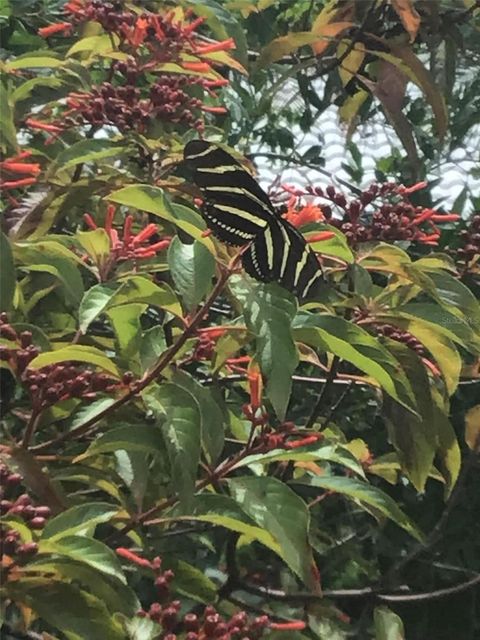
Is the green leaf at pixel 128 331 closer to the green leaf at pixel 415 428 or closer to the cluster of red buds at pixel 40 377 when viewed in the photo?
the cluster of red buds at pixel 40 377

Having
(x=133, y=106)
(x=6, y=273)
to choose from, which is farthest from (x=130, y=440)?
(x=133, y=106)

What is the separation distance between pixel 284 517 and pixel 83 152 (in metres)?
0.39

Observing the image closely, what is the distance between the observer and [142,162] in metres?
0.94

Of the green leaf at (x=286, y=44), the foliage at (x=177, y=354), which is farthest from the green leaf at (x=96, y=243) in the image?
the green leaf at (x=286, y=44)

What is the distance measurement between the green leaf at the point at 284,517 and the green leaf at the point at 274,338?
0.06m

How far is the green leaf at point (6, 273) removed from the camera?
639 mm

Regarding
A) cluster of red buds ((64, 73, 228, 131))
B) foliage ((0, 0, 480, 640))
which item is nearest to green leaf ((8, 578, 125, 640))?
foliage ((0, 0, 480, 640))

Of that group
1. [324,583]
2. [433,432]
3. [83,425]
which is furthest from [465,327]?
[324,583]

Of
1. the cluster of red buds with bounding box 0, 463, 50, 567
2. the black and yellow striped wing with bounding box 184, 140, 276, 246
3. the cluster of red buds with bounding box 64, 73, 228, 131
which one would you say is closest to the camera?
the cluster of red buds with bounding box 0, 463, 50, 567

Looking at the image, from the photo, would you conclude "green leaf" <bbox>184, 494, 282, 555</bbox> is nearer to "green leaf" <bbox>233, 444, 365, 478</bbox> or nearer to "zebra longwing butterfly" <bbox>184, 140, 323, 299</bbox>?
"green leaf" <bbox>233, 444, 365, 478</bbox>

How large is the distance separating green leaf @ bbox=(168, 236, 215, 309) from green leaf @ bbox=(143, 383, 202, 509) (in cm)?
7

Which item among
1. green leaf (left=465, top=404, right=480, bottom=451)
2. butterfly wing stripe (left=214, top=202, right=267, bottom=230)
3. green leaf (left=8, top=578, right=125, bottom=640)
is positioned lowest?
green leaf (left=465, top=404, right=480, bottom=451)

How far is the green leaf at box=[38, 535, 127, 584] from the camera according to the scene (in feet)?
1.82

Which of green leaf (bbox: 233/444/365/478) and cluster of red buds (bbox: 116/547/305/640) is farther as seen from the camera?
green leaf (bbox: 233/444/365/478)
